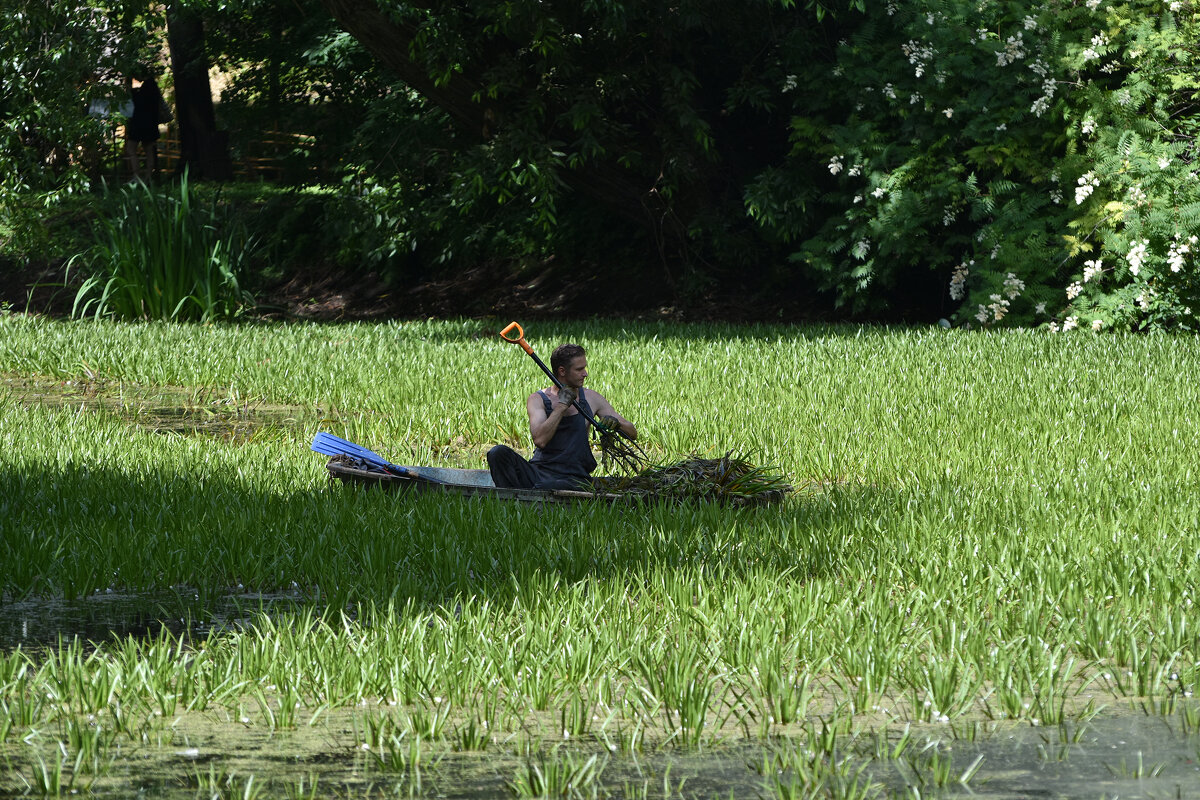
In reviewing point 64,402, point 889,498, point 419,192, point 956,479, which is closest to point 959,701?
point 889,498

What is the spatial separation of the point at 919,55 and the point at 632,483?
10505 millimetres

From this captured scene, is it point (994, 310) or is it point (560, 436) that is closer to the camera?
point (560, 436)

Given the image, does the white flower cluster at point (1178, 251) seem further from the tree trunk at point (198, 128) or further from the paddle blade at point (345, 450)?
the tree trunk at point (198, 128)

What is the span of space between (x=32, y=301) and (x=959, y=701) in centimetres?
2201

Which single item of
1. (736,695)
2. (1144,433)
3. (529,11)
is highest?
(529,11)

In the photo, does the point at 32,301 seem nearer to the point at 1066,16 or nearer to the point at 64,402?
the point at 64,402

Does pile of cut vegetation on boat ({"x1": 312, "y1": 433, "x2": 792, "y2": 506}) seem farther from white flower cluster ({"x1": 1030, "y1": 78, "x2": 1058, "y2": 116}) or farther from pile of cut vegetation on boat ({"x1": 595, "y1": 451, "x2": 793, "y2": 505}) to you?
white flower cluster ({"x1": 1030, "y1": 78, "x2": 1058, "y2": 116})

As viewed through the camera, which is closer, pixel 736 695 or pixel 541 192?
pixel 736 695

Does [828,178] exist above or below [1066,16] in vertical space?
below

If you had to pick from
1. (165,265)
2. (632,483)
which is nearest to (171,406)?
(632,483)

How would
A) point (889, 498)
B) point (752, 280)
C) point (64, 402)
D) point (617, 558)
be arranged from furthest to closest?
1. point (752, 280)
2. point (64, 402)
3. point (889, 498)
4. point (617, 558)

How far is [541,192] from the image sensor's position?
48.7ft

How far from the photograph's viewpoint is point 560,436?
6.82 metres

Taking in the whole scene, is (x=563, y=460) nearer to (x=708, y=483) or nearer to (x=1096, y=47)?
(x=708, y=483)
